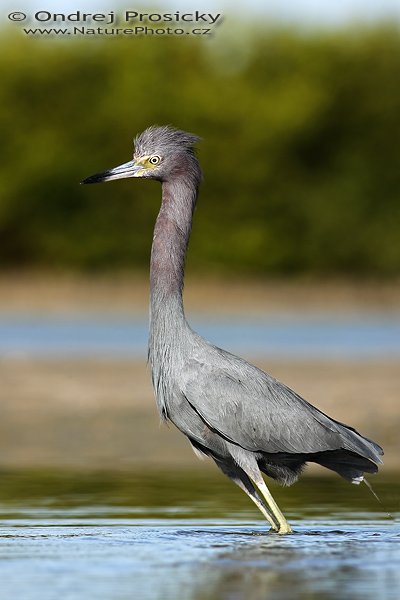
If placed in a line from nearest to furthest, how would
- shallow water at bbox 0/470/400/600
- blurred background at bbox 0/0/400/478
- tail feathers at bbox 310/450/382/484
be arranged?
shallow water at bbox 0/470/400/600
tail feathers at bbox 310/450/382/484
blurred background at bbox 0/0/400/478

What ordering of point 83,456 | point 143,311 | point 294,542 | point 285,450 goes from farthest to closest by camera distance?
point 143,311, point 83,456, point 285,450, point 294,542

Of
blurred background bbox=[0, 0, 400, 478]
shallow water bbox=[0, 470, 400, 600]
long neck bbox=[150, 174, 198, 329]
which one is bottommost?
shallow water bbox=[0, 470, 400, 600]

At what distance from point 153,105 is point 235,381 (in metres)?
36.6

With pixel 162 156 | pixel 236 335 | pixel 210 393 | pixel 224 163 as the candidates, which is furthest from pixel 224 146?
pixel 210 393

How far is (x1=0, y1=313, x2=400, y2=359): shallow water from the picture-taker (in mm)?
22125

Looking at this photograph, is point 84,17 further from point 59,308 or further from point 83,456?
point 59,308

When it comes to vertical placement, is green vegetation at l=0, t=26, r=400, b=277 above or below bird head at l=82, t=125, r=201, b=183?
above

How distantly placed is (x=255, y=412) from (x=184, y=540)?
0.94 m

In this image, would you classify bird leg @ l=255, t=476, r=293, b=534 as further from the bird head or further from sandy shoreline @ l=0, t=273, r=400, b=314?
sandy shoreline @ l=0, t=273, r=400, b=314

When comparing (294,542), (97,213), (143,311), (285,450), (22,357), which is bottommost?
(294,542)

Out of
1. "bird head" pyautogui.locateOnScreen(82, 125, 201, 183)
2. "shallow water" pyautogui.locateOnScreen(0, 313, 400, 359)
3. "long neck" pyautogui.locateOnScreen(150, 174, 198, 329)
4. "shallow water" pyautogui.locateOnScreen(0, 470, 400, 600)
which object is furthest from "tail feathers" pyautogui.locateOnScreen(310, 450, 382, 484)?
"shallow water" pyautogui.locateOnScreen(0, 313, 400, 359)

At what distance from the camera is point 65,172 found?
44.2m

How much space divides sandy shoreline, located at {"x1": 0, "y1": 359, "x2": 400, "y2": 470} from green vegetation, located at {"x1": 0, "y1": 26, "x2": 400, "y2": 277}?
22866 millimetres

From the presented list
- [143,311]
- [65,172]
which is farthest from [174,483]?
A: [65,172]
